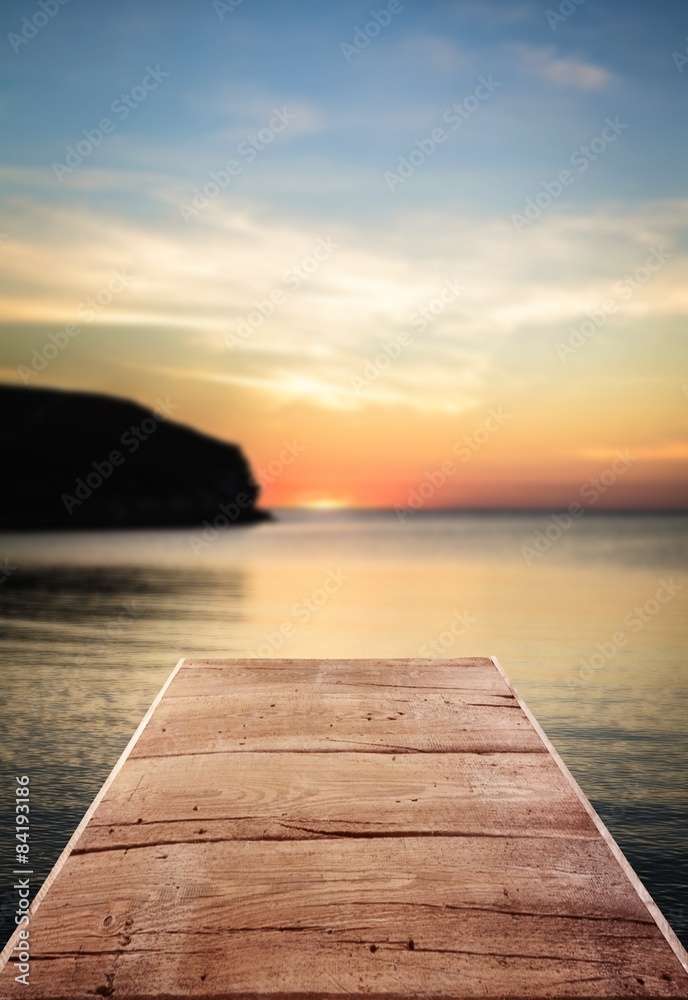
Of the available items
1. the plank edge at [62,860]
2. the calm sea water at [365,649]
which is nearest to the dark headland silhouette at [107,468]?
the calm sea water at [365,649]

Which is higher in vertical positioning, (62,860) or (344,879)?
(62,860)

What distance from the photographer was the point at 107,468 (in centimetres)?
9306

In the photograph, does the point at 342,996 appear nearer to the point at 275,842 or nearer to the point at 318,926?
→ the point at 318,926

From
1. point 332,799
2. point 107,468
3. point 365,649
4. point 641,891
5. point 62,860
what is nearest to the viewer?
point 641,891

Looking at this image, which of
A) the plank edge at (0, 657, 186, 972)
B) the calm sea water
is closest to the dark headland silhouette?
the calm sea water

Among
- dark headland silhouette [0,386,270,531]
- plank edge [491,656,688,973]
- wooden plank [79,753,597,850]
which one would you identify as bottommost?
plank edge [491,656,688,973]

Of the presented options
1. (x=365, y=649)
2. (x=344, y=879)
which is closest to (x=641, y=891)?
(x=344, y=879)

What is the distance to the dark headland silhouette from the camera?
262 ft

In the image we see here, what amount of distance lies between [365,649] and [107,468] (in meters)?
87.9

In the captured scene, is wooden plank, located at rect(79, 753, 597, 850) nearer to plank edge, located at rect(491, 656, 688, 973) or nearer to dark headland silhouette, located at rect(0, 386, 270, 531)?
plank edge, located at rect(491, 656, 688, 973)

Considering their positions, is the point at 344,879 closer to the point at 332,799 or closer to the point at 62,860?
the point at 332,799

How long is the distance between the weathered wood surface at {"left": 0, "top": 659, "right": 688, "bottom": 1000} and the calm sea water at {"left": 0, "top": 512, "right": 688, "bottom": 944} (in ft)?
3.57

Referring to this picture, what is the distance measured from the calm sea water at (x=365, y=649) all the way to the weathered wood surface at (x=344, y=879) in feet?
3.57

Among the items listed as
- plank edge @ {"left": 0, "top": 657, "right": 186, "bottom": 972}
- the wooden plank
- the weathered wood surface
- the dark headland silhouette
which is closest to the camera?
the weathered wood surface
